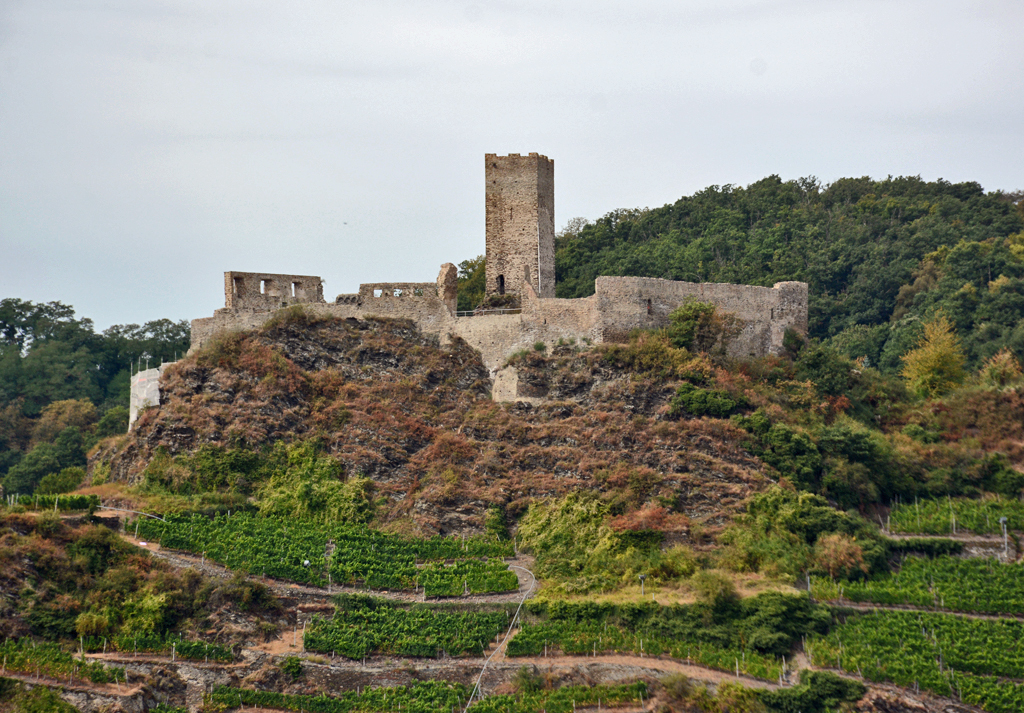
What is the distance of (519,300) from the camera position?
49.9m

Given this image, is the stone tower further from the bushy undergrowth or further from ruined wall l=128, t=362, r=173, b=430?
the bushy undergrowth

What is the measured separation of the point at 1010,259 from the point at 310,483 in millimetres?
43105

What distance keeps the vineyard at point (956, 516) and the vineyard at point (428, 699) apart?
1214 cm

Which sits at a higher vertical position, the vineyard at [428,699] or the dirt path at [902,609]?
the dirt path at [902,609]

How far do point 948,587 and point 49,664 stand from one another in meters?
25.7

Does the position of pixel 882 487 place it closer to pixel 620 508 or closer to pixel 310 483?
pixel 620 508

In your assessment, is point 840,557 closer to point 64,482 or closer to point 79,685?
point 79,685

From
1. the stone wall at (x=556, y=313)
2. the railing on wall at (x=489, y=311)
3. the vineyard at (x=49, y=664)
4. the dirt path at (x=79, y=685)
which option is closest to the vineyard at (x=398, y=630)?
the dirt path at (x=79, y=685)

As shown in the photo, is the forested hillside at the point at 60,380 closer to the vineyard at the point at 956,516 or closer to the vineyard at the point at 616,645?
the vineyard at the point at 616,645

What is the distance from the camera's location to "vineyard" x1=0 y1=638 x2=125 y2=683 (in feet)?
116

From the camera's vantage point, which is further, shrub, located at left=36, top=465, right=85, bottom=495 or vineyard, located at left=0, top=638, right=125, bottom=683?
shrub, located at left=36, top=465, right=85, bottom=495

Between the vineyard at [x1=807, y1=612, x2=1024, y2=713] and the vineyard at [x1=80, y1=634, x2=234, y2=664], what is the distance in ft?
54.5

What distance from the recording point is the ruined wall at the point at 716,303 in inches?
1857

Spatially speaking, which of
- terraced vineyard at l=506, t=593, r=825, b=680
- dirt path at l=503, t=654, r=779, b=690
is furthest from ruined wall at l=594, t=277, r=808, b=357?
dirt path at l=503, t=654, r=779, b=690
